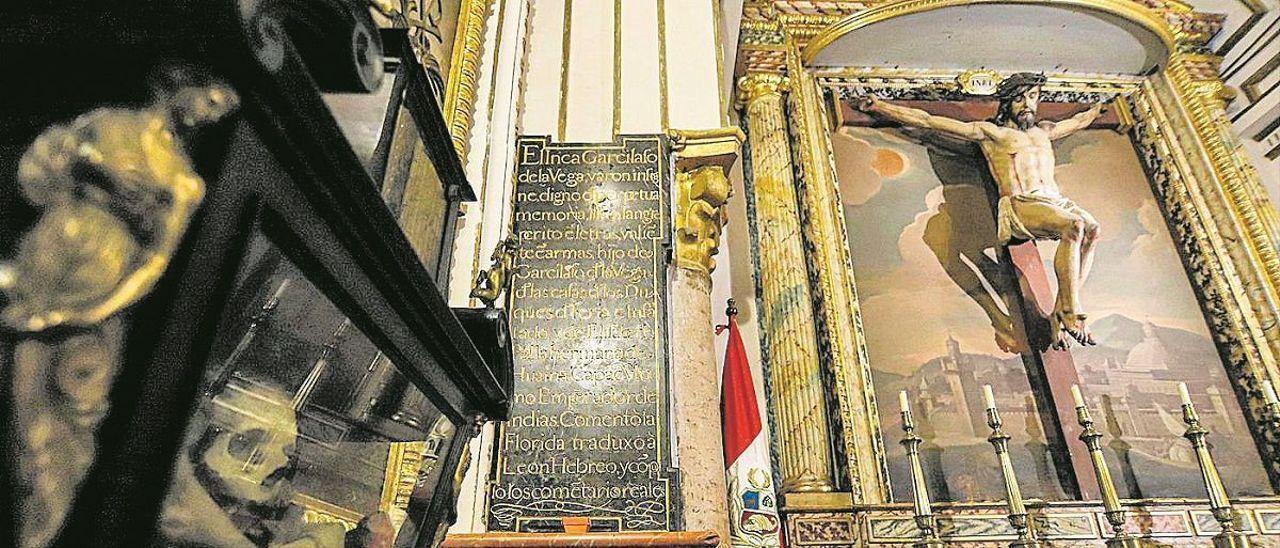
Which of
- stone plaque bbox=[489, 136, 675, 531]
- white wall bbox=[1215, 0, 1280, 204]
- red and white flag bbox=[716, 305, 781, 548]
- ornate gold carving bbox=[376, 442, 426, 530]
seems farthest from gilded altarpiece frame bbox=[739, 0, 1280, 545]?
ornate gold carving bbox=[376, 442, 426, 530]

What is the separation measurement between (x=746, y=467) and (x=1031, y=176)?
334cm

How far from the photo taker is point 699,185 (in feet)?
11.6

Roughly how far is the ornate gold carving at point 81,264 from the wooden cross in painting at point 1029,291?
516 cm

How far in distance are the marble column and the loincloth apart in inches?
107

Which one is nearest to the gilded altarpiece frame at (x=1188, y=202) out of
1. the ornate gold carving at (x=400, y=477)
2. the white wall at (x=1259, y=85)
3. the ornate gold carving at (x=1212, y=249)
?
the ornate gold carving at (x=1212, y=249)

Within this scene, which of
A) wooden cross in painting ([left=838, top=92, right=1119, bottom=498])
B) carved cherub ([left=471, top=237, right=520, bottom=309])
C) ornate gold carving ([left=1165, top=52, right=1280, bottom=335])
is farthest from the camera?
ornate gold carving ([left=1165, top=52, right=1280, bottom=335])

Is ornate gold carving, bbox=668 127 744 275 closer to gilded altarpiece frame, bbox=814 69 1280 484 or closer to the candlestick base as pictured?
gilded altarpiece frame, bbox=814 69 1280 484

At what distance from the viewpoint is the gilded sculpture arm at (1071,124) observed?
6008mm

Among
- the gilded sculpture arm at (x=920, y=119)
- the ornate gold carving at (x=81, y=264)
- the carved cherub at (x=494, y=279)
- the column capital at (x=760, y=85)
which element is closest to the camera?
the ornate gold carving at (x=81, y=264)

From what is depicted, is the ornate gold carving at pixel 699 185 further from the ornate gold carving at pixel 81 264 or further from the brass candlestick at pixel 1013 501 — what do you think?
the ornate gold carving at pixel 81 264

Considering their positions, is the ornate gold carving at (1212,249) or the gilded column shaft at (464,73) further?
the ornate gold carving at (1212,249)

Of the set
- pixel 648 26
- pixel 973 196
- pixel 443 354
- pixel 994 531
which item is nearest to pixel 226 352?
pixel 443 354

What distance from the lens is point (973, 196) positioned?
19.4 ft

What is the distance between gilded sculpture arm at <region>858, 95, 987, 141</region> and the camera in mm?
5926
